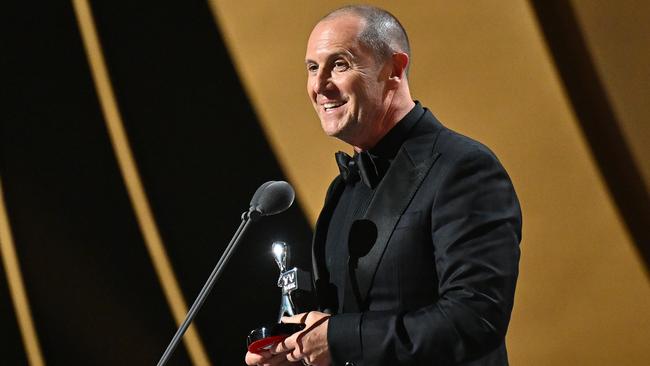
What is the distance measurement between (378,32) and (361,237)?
14.6 inches

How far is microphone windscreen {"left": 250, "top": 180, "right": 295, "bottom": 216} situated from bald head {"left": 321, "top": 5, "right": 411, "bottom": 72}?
12.0 inches

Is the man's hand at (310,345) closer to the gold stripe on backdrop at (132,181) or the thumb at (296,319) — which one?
the thumb at (296,319)

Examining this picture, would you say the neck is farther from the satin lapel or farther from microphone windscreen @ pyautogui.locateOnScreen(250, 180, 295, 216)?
microphone windscreen @ pyautogui.locateOnScreen(250, 180, 295, 216)

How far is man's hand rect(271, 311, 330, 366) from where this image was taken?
4.34 ft

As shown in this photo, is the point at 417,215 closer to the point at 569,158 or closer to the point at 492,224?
the point at 492,224

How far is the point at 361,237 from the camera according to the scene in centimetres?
146

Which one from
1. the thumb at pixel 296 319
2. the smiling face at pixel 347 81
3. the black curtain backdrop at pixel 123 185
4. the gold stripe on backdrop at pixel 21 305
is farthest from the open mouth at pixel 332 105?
the gold stripe on backdrop at pixel 21 305

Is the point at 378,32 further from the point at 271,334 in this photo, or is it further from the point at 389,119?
the point at 271,334

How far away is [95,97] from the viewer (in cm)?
258

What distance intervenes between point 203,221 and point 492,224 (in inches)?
52.0

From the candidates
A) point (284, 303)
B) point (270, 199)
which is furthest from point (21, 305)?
point (284, 303)

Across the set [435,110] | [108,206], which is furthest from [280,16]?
[108,206]

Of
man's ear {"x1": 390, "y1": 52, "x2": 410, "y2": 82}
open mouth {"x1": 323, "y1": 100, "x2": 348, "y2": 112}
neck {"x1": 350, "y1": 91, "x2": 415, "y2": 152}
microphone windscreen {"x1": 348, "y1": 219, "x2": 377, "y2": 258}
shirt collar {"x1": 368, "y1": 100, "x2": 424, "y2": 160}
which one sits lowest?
microphone windscreen {"x1": 348, "y1": 219, "x2": 377, "y2": 258}

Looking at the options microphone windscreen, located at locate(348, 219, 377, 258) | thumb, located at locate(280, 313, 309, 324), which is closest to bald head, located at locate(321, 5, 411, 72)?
microphone windscreen, located at locate(348, 219, 377, 258)
